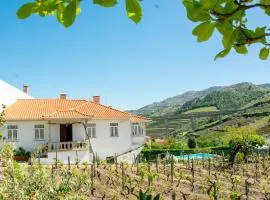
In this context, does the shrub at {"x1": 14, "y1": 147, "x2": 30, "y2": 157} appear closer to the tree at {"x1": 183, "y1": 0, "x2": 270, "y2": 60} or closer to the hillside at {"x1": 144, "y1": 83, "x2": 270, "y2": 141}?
the hillside at {"x1": 144, "y1": 83, "x2": 270, "y2": 141}

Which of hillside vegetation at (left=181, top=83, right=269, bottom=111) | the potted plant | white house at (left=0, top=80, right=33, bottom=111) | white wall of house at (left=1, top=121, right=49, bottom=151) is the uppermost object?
hillside vegetation at (left=181, top=83, right=269, bottom=111)

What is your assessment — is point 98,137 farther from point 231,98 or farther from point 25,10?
point 231,98

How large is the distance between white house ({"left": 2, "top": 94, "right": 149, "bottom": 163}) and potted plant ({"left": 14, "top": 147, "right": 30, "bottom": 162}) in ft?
2.03

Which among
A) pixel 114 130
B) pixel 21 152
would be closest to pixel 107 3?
pixel 21 152

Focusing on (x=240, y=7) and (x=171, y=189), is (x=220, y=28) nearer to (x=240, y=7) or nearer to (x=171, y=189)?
(x=240, y=7)

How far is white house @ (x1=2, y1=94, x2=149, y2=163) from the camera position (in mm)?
36781

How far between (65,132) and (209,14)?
121 feet

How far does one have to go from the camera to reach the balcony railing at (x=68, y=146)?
35938mm

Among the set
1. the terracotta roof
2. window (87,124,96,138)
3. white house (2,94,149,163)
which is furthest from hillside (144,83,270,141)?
window (87,124,96,138)

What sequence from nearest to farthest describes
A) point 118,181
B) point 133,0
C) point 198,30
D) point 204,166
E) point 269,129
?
point 133,0 < point 198,30 < point 118,181 < point 204,166 < point 269,129

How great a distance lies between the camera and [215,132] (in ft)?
276

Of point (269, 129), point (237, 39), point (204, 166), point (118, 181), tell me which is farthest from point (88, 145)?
point (269, 129)

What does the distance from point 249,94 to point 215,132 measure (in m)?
81.9

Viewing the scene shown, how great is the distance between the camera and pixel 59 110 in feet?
130
